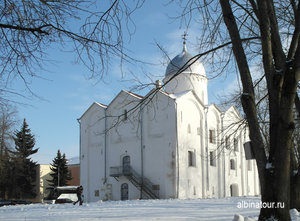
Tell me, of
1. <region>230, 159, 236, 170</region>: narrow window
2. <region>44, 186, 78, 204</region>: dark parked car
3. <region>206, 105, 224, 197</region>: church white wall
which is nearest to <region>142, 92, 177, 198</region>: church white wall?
<region>206, 105, 224, 197</region>: church white wall

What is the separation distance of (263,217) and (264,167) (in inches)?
30.3

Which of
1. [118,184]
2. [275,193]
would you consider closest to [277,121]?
[275,193]

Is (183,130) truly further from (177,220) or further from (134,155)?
(177,220)

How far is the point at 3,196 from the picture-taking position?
58.8 meters

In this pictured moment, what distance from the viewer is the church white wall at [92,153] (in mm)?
45094

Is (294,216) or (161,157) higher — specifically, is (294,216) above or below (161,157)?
below

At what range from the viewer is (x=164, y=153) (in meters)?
40.2

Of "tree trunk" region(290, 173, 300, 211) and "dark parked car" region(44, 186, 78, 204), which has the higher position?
"tree trunk" region(290, 173, 300, 211)

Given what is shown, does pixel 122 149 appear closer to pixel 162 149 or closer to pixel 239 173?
pixel 162 149

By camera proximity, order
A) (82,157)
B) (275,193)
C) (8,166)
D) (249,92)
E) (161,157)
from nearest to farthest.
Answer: (275,193)
(249,92)
(161,157)
(82,157)
(8,166)

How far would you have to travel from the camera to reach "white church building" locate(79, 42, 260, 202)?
40000 millimetres

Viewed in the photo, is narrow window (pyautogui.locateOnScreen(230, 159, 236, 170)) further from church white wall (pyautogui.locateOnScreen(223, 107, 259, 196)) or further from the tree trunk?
the tree trunk

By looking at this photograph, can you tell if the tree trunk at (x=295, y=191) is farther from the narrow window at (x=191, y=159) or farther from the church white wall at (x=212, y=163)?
the church white wall at (x=212, y=163)

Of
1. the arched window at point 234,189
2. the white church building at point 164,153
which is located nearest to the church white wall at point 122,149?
the white church building at point 164,153
